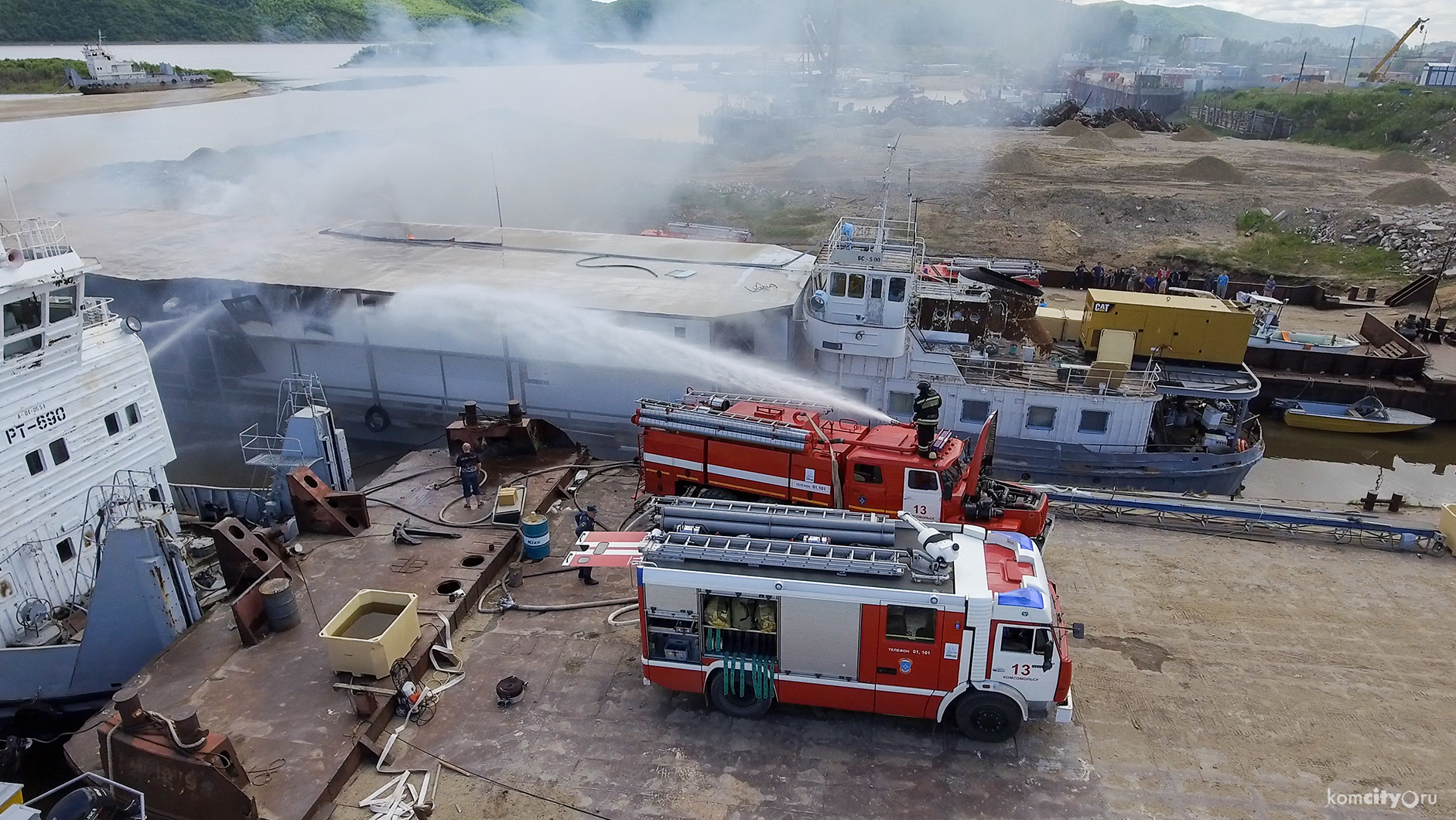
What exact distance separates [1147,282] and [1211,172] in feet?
128

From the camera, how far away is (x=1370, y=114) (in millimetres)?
77062

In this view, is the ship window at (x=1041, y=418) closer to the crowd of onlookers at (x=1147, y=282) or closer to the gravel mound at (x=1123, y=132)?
the crowd of onlookers at (x=1147, y=282)

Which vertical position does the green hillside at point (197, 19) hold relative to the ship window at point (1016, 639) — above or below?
above

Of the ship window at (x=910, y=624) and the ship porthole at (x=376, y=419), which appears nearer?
the ship window at (x=910, y=624)

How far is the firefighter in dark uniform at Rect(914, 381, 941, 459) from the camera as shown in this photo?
12.8m

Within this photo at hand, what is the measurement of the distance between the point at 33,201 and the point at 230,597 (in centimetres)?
3480

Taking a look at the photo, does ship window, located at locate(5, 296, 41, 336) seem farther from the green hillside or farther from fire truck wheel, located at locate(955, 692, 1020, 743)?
the green hillside

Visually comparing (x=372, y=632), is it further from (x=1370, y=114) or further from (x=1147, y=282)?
(x=1370, y=114)

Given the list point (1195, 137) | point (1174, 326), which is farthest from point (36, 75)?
point (1195, 137)

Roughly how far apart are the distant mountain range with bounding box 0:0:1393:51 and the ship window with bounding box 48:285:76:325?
42.1 meters

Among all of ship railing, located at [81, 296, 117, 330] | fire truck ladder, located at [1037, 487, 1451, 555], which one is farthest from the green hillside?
fire truck ladder, located at [1037, 487, 1451, 555]

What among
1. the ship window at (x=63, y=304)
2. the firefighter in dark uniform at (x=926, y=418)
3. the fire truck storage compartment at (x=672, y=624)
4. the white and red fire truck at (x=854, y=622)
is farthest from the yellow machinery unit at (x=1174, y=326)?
the ship window at (x=63, y=304)

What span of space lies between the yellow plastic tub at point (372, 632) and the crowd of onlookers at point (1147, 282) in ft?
87.1

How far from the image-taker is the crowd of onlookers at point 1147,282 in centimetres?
2900
